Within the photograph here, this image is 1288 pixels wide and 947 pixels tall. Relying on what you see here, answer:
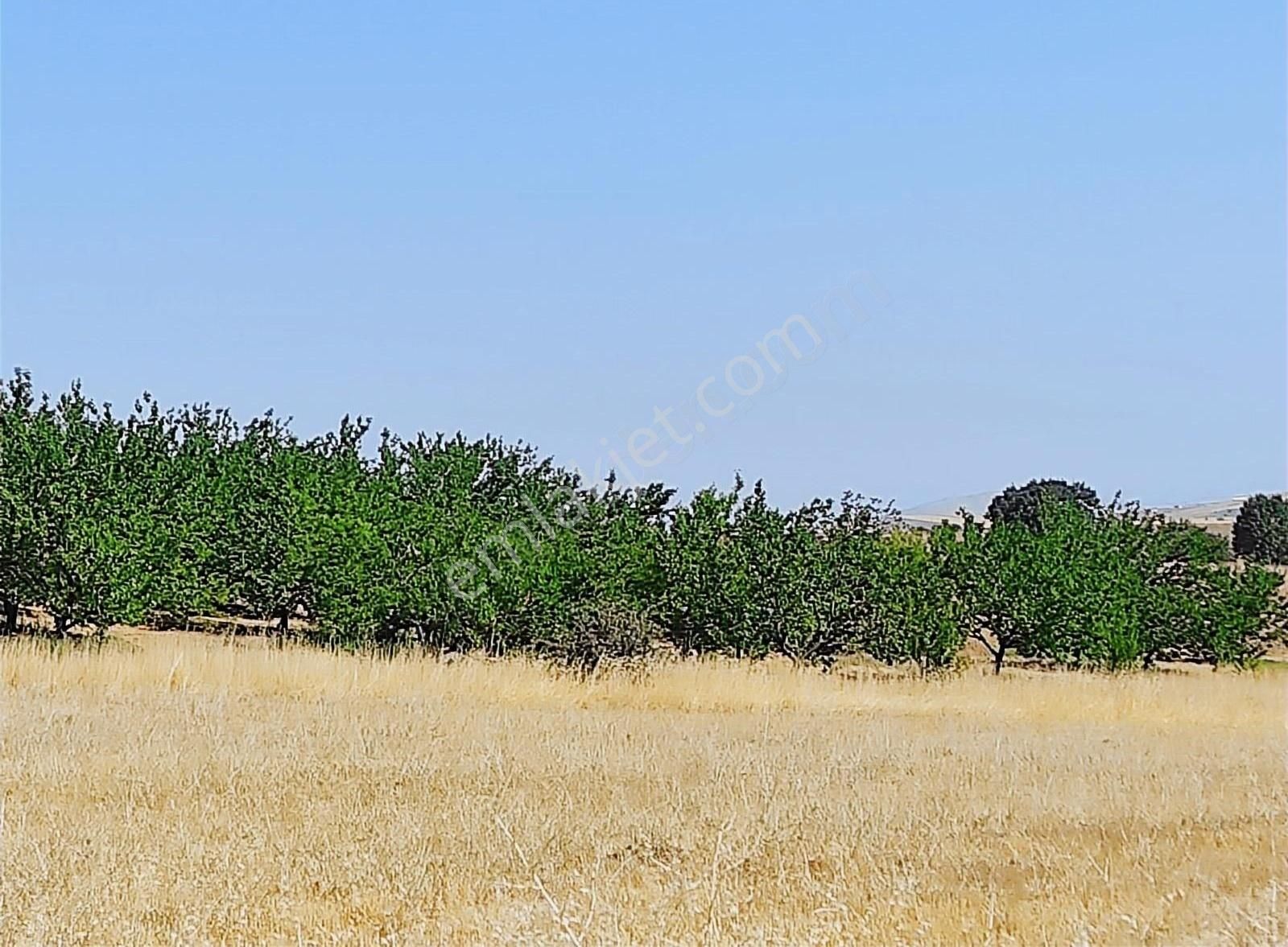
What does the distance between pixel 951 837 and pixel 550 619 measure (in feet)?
54.8

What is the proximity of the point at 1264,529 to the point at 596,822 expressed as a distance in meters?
63.7

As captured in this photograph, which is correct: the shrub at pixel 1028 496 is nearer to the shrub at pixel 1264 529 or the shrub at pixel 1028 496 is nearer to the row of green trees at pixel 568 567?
the shrub at pixel 1264 529

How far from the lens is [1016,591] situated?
28.6 metres

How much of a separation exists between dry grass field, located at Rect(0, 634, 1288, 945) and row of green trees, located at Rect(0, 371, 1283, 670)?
7.80 metres

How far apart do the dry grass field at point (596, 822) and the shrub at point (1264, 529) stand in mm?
49431

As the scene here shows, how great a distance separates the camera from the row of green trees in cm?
2497

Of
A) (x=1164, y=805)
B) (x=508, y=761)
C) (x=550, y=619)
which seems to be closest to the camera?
(x=1164, y=805)

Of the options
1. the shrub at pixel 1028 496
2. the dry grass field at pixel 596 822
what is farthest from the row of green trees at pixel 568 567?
the shrub at pixel 1028 496

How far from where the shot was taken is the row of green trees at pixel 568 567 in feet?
81.9

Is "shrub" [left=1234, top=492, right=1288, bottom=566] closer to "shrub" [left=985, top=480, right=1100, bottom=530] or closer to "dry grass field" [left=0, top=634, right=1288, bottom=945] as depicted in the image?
"shrub" [left=985, top=480, right=1100, bottom=530]

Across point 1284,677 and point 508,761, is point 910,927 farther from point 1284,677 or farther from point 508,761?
point 1284,677

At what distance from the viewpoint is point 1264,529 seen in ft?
212

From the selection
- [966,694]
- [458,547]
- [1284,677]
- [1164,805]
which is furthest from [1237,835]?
[1284,677]

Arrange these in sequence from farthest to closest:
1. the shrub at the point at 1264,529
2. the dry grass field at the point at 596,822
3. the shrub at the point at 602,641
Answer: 1. the shrub at the point at 1264,529
2. the shrub at the point at 602,641
3. the dry grass field at the point at 596,822
